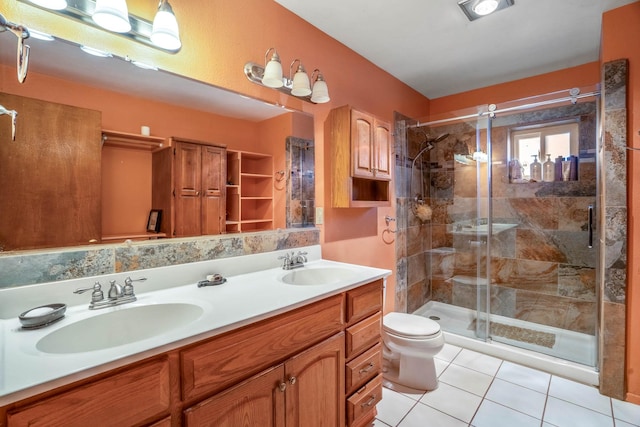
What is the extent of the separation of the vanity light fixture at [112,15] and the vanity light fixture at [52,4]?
85 millimetres

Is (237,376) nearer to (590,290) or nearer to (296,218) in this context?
(296,218)

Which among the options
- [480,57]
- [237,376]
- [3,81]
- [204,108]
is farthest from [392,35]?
[237,376]

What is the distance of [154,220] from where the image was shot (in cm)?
126

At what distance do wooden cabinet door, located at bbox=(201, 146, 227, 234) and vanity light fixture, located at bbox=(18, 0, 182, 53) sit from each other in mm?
477

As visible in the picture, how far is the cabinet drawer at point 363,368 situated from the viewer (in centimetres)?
138

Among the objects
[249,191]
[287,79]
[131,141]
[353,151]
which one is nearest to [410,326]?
[353,151]

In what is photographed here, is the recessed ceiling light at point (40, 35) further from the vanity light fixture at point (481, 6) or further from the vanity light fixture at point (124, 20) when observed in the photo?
the vanity light fixture at point (481, 6)

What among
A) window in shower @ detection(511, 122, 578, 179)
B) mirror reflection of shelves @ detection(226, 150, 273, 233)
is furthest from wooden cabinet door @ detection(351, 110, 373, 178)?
window in shower @ detection(511, 122, 578, 179)

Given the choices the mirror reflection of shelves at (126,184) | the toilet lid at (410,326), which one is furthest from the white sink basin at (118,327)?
the toilet lid at (410,326)

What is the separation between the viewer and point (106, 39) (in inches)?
44.8

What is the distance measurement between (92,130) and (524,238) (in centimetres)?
342

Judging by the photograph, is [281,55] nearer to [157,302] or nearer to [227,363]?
[157,302]

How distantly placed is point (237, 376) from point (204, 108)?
1217 millimetres

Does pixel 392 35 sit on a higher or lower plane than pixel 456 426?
higher
